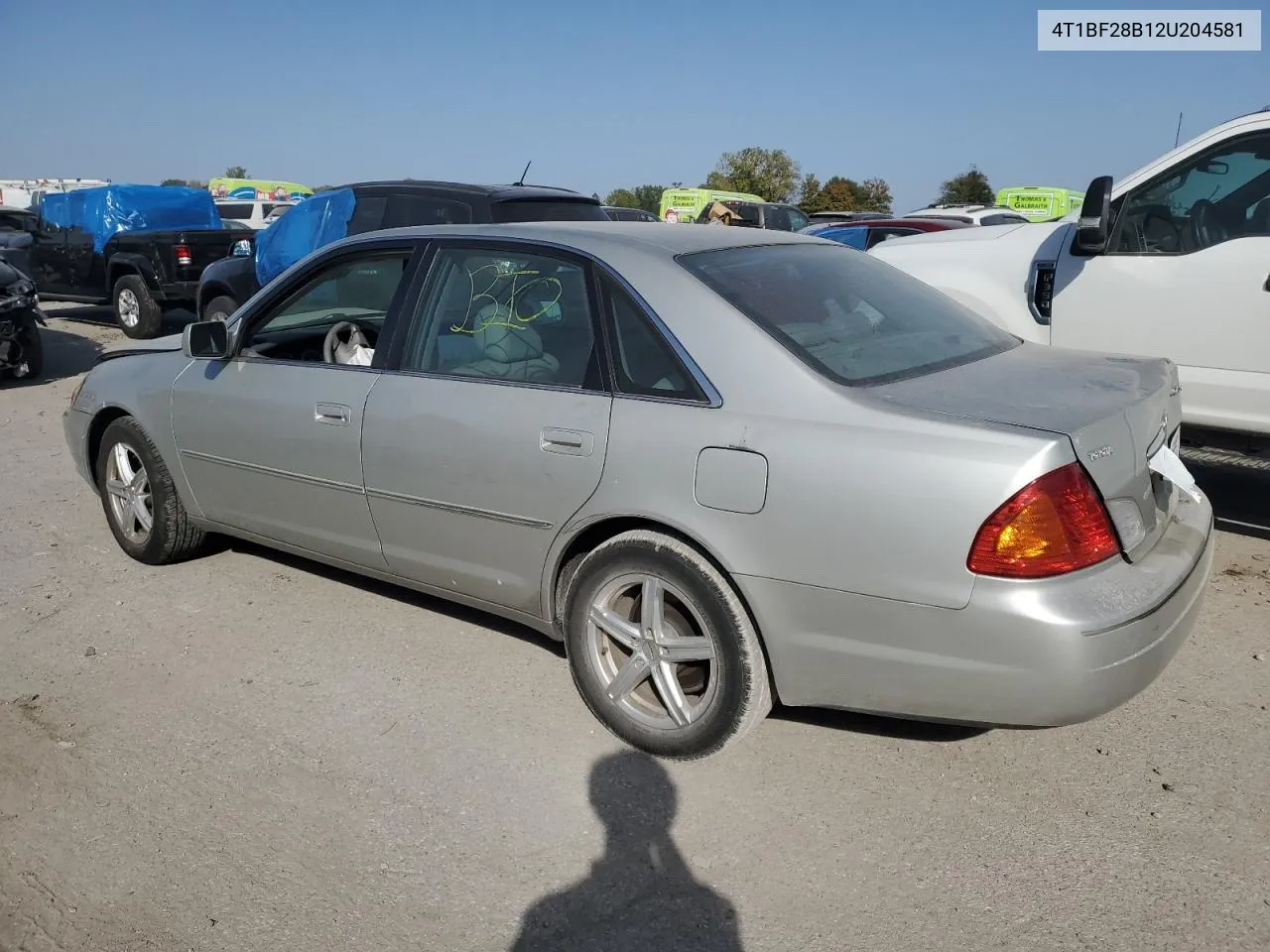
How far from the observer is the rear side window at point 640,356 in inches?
122

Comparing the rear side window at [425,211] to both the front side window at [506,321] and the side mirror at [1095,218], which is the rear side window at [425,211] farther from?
the side mirror at [1095,218]

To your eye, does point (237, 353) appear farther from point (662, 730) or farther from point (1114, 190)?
point (1114, 190)

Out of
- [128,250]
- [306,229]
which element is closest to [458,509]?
[306,229]

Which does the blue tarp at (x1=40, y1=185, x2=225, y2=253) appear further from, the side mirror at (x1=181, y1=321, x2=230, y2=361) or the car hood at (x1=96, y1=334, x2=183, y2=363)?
the side mirror at (x1=181, y1=321, x2=230, y2=361)

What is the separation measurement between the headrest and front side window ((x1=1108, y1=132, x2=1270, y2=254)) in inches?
133

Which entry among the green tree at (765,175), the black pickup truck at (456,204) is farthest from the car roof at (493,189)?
the green tree at (765,175)

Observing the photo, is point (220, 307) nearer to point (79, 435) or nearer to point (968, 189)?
point (79, 435)

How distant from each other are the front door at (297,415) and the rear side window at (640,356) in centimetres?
101

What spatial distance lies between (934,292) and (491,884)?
2.64m

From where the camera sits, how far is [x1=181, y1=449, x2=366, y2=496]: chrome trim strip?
3.93 metres

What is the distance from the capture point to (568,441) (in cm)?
326

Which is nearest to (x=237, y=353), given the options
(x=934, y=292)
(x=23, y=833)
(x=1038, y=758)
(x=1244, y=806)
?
(x=23, y=833)

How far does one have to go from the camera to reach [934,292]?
3.97 metres

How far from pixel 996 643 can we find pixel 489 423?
174cm
